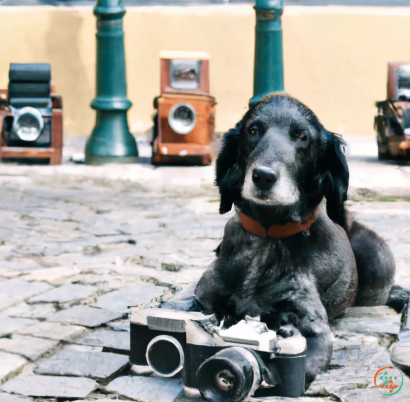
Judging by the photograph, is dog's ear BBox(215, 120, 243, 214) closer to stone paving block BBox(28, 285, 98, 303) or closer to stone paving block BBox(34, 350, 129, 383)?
stone paving block BBox(34, 350, 129, 383)

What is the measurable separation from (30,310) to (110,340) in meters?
0.65

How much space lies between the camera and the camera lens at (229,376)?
2867 millimetres

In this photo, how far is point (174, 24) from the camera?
1130 centimetres

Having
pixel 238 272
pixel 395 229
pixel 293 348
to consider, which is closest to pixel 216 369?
pixel 293 348

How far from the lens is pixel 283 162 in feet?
10.6

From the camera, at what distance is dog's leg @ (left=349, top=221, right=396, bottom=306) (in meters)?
3.92

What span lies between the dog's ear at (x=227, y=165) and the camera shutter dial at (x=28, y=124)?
6.02 m

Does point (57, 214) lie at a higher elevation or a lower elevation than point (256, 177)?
lower

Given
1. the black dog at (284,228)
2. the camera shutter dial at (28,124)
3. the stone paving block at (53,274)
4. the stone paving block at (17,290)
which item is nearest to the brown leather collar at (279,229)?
the black dog at (284,228)

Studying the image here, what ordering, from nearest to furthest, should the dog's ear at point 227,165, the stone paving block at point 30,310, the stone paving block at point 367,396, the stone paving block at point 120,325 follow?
the stone paving block at point 367,396, the dog's ear at point 227,165, the stone paving block at point 120,325, the stone paving block at point 30,310

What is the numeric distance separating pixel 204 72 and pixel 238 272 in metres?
6.05

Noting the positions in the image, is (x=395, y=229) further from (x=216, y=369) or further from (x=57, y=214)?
(x=216, y=369)

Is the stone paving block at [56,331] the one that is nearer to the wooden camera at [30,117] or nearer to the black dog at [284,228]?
the black dog at [284,228]
